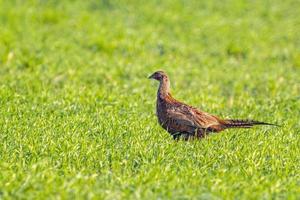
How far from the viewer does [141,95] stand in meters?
11.9

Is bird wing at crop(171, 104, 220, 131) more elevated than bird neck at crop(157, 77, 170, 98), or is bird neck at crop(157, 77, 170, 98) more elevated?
bird neck at crop(157, 77, 170, 98)

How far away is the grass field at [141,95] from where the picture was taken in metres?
6.96

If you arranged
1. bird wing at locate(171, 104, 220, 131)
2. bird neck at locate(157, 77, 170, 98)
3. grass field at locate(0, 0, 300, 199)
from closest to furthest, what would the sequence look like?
grass field at locate(0, 0, 300, 199) → bird wing at locate(171, 104, 220, 131) → bird neck at locate(157, 77, 170, 98)

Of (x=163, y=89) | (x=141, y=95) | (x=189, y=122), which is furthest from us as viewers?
(x=141, y=95)

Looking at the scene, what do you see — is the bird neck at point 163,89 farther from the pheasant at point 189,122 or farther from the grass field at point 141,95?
the grass field at point 141,95

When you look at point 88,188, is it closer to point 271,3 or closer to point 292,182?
point 292,182

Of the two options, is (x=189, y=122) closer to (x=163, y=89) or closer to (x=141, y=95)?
(x=163, y=89)

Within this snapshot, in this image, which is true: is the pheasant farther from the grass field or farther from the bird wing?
the grass field

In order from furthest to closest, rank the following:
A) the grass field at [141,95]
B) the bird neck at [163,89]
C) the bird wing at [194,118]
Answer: the bird neck at [163,89] → the bird wing at [194,118] → the grass field at [141,95]

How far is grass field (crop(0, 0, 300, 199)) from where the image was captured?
696cm

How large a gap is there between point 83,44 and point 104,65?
2.11 m

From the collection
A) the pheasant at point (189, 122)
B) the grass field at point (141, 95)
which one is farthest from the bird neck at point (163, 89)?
the grass field at point (141, 95)

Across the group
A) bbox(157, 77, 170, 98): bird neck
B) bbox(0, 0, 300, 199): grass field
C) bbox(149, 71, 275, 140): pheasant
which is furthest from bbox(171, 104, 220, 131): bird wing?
bbox(157, 77, 170, 98): bird neck

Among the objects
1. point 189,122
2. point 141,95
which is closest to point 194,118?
point 189,122
